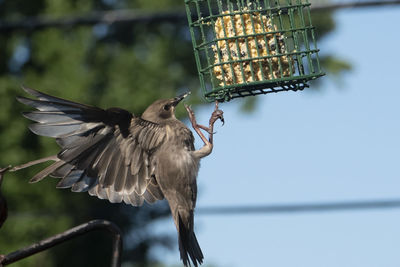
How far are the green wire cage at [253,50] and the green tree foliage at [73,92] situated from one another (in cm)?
684

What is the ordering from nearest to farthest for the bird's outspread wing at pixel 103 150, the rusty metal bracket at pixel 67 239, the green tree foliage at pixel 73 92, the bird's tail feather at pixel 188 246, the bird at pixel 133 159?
1. the rusty metal bracket at pixel 67 239
2. the bird's outspread wing at pixel 103 150
3. the bird at pixel 133 159
4. the bird's tail feather at pixel 188 246
5. the green tree foliage at pixel 73 92

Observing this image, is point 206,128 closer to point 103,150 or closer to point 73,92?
point 103,150

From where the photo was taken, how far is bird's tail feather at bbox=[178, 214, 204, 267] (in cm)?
562

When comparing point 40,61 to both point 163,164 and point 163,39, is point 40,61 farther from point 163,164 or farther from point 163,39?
point 163,164

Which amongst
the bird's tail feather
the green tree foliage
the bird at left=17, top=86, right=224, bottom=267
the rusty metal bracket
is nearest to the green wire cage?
the bird at left=17, top=86, right=224, bottom=267

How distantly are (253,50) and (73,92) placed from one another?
8.48 m

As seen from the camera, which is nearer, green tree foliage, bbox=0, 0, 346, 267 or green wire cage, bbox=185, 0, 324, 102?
green wire cage, bbox=185, 0, 324, 102

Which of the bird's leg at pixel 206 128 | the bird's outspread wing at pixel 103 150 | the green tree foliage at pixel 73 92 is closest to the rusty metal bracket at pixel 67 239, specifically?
Result: the bird's outspread wing at pixel 103 150

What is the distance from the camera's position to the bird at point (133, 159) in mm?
5359

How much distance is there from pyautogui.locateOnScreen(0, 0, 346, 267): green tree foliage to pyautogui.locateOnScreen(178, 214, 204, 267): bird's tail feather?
6327mm

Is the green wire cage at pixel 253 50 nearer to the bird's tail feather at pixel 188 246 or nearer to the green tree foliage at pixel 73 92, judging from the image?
the bird's tail feather at pixel 188 246

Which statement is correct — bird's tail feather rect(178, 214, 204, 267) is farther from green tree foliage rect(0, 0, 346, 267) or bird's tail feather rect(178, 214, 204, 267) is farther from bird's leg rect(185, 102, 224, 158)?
green tree foliage rect(0, 0, 346, 267)

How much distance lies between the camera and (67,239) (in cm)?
402

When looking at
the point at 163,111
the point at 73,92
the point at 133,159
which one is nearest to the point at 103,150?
the point at 133,159
